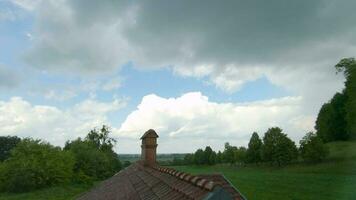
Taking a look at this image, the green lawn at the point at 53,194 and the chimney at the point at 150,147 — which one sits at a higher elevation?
the chimney at the point at 150,147

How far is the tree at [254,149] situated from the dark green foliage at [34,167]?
4211 centimetres

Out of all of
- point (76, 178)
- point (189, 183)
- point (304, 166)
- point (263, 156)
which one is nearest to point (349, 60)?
point (304, 166)

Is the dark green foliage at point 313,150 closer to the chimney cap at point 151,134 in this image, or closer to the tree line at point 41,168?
the tree line at point 41,168

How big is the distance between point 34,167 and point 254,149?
1962 inches

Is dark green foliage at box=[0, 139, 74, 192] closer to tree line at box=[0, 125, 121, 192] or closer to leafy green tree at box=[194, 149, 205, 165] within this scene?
tree line at box=[0, 125, 121, 192]

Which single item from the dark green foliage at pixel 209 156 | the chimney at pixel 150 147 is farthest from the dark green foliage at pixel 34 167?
the dark green foliage at pixel 209 156

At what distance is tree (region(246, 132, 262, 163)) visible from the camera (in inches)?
3787

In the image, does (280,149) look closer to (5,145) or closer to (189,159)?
(189,159)

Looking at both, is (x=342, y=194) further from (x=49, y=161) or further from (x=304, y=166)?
(x=49, y=161)

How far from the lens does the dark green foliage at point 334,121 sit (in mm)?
101125

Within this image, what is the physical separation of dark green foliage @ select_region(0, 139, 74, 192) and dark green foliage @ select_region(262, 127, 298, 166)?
123ft

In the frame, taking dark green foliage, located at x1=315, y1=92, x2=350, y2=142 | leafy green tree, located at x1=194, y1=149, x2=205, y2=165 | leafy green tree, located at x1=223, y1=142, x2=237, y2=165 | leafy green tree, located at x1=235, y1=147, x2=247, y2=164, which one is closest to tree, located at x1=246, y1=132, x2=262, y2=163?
leafy green tree, located at x1=235, y1=147, x2=247, y2=164

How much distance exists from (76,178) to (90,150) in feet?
29.5

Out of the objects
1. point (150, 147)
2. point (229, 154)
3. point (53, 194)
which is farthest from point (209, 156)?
point (150, 147)
